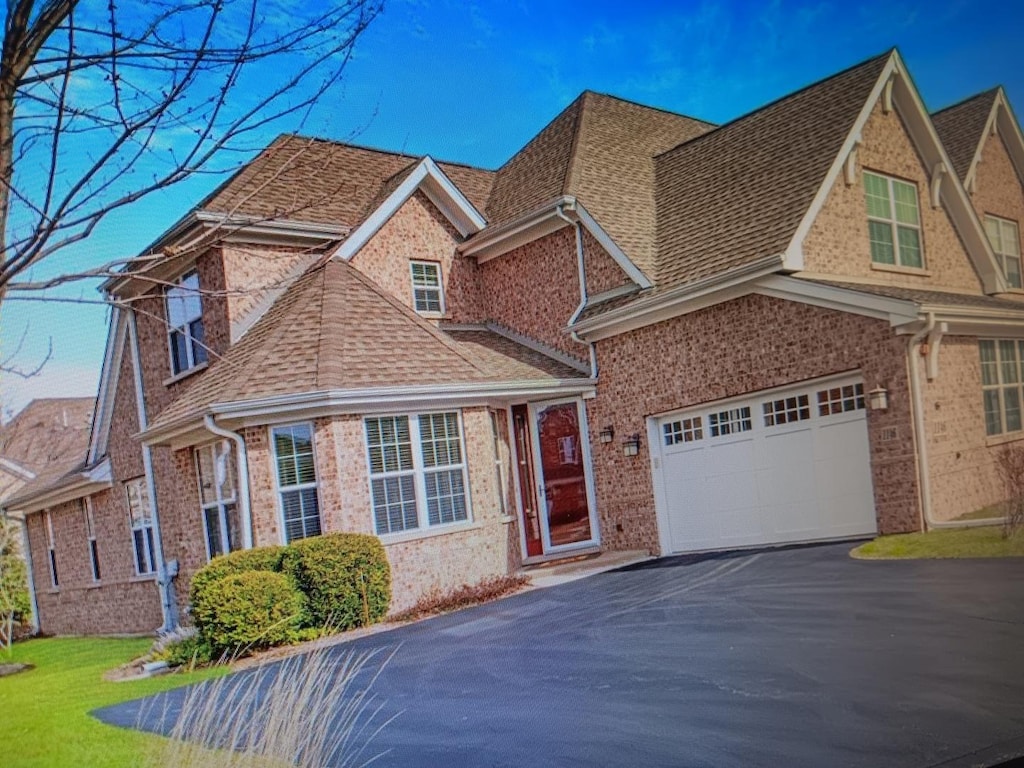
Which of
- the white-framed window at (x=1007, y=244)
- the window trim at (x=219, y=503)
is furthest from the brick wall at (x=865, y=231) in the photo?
the window trim at (x=219, y=503)

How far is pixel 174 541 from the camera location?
17266mm

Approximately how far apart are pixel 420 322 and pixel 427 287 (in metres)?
2.54

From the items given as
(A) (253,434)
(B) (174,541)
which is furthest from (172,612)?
(A) (253,434)

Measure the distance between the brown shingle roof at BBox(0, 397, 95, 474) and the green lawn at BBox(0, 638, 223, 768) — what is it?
24.5 feet

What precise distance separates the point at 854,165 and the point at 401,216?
8098 mm

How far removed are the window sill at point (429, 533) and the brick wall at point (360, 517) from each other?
0.8 inches

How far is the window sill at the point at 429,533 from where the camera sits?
1348 cm

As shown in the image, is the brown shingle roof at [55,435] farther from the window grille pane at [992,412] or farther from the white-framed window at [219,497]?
the window grille pane at [992,412]

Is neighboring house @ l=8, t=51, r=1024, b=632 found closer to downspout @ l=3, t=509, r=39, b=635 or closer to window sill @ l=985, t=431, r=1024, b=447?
window sill @ l=985, t=431, r=1024, b=447

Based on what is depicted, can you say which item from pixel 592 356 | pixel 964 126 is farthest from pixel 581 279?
pixel 964 126

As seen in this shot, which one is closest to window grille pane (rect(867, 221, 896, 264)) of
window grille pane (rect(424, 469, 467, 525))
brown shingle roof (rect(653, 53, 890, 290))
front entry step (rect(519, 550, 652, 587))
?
brown shingle roof (rect(653, 53, 890, 290))

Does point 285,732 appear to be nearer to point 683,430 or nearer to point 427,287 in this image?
point 683,430

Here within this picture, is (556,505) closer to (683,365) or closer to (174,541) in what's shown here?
(683,365)

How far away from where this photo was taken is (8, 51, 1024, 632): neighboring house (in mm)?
12898
